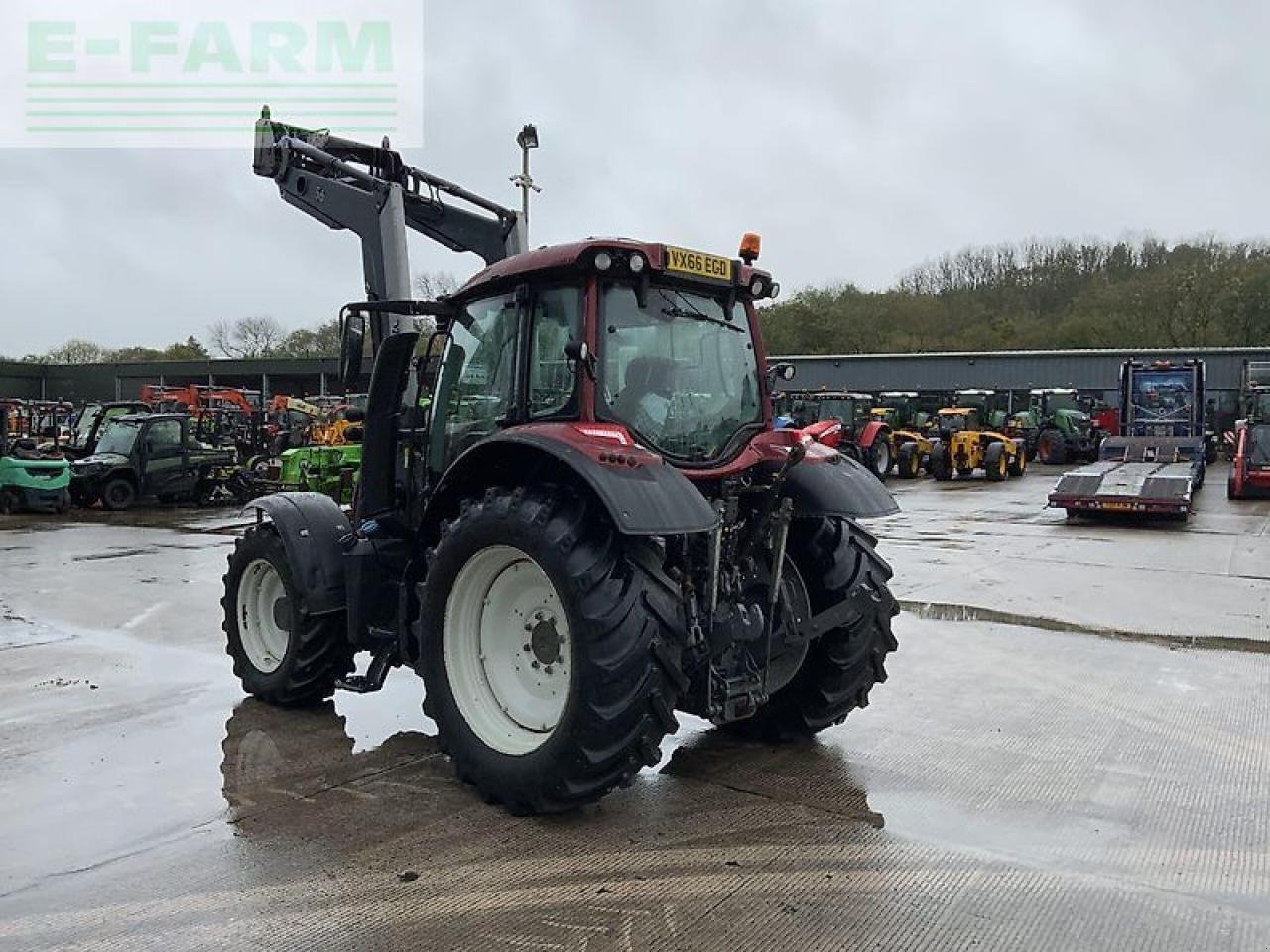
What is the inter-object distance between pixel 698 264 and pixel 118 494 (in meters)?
17.8

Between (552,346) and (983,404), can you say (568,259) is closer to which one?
(552,346)

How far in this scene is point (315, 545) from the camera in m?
5.59

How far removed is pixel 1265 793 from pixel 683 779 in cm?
253

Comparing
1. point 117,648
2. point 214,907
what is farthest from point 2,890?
point 117,648

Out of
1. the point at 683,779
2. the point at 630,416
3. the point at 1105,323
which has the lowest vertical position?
the point at 683,779

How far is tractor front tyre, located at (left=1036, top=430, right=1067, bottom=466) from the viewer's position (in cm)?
3406

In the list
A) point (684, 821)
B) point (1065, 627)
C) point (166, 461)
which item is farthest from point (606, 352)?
point (166, 461)

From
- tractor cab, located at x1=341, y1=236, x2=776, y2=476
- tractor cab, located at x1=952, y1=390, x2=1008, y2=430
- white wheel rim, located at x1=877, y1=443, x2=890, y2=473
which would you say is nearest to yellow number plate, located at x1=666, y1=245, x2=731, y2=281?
tractor cab, located at x1=341, y1=236, x2=776, y2=476

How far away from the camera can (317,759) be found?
4.97 m

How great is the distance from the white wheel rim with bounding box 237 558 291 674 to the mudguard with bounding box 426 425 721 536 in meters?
2.15

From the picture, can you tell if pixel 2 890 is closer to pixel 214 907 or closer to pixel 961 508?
pixel 214 907

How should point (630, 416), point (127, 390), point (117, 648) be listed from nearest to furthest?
point (630, 416) < point (117, 648) < point (127, 390)

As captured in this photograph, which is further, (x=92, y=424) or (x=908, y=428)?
(x=908, y=428)

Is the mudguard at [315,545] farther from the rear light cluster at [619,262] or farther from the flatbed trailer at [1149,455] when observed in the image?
the flatbed trailer at [1149,455]
